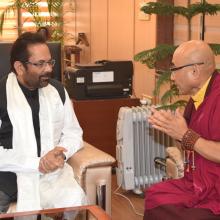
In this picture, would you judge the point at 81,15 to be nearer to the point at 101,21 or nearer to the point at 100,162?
the point at 101,21

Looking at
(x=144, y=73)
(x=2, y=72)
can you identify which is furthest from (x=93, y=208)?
(x=144, y=73)

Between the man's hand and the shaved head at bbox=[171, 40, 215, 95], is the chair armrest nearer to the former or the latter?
the man's hand

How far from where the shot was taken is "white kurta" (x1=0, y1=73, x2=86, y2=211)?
2.70 m

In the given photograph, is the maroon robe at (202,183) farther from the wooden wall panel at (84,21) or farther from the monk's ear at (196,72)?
the wooden wall panel at (84,21)

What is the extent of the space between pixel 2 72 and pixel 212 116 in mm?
1469

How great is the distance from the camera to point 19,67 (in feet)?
9.46

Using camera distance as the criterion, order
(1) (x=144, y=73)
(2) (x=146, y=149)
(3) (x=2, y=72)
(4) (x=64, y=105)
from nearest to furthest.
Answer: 1. (4) (x=64, y=105)
2. (3) (x=2, y=72)
3. (2) (x=146, y=149)
4. (1) (x=144, y=73)

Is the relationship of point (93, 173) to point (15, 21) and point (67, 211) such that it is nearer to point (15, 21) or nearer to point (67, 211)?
point (67, 211)

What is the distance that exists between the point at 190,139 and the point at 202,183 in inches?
9.7

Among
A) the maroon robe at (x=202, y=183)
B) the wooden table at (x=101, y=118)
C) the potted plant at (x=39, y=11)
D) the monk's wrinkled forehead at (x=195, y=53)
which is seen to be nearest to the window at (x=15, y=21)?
the potted plant at (x=39, y=11)

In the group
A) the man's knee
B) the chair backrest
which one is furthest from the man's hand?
the chair backrest

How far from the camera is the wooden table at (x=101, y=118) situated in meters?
4.21

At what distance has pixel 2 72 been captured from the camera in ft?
10.7

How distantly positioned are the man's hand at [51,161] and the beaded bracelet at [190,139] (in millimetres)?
688
